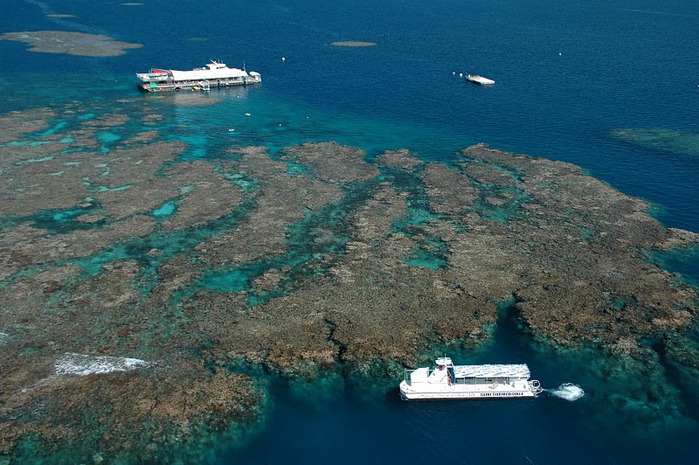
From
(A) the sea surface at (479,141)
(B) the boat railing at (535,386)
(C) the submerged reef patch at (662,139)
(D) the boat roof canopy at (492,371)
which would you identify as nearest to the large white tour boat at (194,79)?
(A) the sea surface at (479,141)

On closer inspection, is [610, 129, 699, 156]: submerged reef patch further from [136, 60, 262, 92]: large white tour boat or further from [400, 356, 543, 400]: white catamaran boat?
[136, 60, 262, 92]: large white tour boat

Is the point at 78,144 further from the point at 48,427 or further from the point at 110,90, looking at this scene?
the point at 48,427

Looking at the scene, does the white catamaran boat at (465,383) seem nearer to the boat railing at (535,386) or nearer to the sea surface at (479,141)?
the boat railing at (535,386)

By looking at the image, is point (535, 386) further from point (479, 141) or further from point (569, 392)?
point (479, 141)

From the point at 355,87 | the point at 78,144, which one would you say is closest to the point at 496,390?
the point at 78,144

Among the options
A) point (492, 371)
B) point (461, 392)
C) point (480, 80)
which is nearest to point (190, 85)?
point (480, 80)

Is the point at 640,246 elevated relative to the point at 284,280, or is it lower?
elevated
